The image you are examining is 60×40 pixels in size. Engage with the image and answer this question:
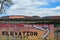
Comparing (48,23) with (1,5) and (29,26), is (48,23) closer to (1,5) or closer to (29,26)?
(29,26)

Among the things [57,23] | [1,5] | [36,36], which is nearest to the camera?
[57,23]

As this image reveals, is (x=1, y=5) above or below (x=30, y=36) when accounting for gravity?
above

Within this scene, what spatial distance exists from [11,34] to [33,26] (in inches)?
56.8

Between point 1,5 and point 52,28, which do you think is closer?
point 52,28

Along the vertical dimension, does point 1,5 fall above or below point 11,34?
above

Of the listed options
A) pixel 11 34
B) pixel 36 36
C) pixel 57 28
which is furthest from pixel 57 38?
pixel 11 34

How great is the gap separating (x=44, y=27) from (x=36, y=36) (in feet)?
2.43

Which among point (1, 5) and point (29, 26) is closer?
point (29, 26)

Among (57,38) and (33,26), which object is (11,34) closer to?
(33,26)

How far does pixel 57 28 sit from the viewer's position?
40.2 ft

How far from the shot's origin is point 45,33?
511 inches

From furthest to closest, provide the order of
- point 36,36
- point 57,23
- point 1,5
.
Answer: point 1,5, point 36,36, point 57,23

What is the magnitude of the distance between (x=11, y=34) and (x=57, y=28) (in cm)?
286

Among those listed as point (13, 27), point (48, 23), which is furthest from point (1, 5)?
point (48, 23)
